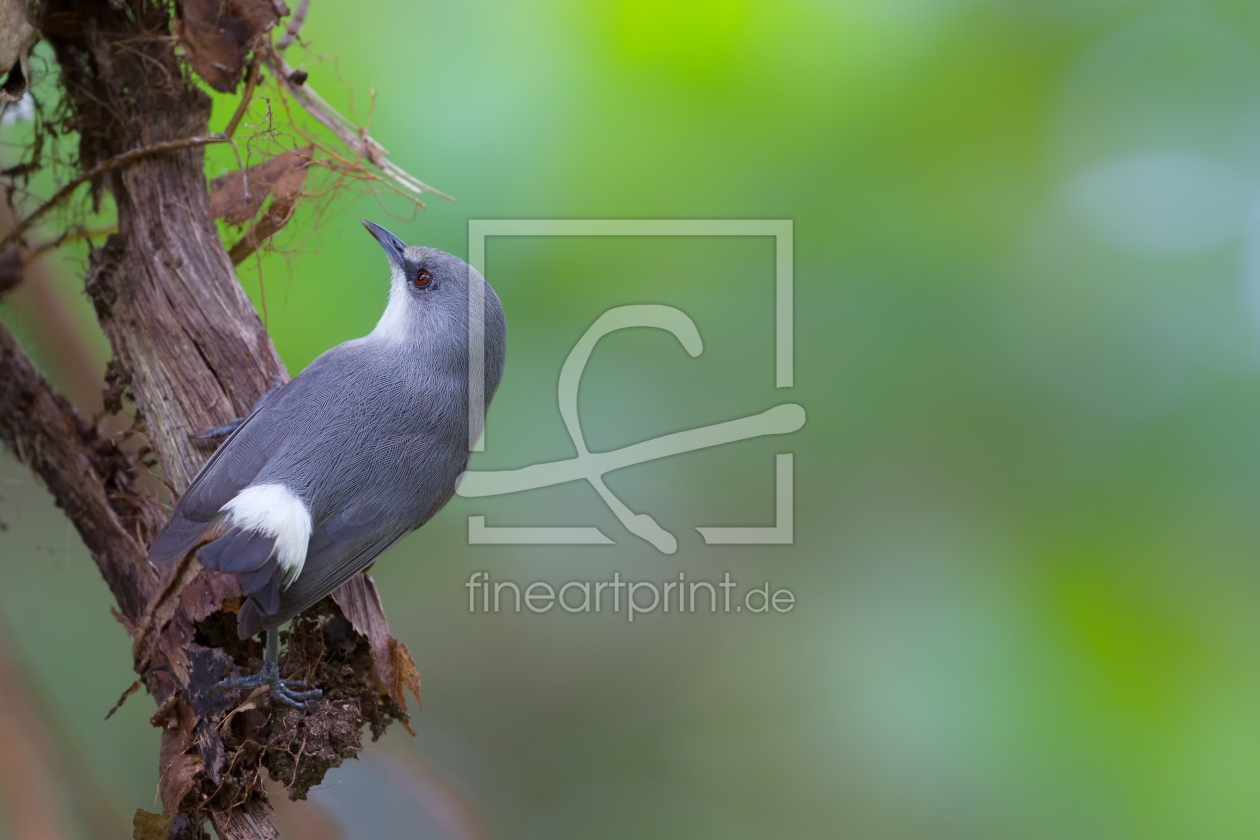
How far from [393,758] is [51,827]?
569 mm

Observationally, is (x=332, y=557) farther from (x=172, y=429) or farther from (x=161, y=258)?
(x=161, y=258)

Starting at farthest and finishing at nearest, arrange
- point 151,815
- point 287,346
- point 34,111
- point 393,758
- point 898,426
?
point 898,426, point 393,758, point 287,346, point 34,111, point 151,815

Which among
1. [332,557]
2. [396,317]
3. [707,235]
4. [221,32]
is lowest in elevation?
[332,557]

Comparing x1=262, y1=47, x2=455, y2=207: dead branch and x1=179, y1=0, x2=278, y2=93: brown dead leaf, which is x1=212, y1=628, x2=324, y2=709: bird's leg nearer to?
x1=262, y1=47, x2=455, y2=207: dead branch

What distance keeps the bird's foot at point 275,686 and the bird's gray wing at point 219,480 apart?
0.52ft

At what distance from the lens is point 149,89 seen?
118 cm

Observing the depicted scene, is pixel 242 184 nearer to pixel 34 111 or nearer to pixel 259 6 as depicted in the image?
pixel 259 6

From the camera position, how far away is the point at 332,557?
3.26 feet

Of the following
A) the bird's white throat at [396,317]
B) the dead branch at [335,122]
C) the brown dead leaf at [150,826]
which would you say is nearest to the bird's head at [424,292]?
the bird's white throat at [396,317]

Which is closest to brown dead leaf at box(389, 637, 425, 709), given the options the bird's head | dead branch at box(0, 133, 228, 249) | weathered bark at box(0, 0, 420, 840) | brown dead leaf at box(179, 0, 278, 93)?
weathered bark at box(0, 0, 420, 840)

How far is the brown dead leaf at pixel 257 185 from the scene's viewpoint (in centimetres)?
112

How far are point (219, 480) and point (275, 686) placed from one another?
0.25 metres

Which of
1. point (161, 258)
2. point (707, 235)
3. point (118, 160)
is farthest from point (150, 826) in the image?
point (707, 235)

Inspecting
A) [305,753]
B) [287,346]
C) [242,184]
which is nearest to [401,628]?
[287,346]
